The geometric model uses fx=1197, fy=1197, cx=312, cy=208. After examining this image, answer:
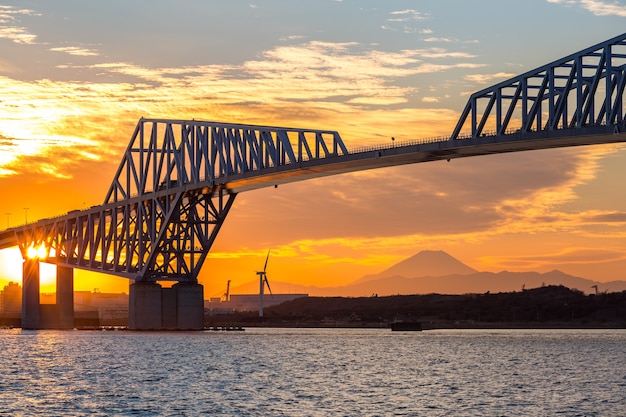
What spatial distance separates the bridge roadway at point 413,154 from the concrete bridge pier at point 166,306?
14.6 meters

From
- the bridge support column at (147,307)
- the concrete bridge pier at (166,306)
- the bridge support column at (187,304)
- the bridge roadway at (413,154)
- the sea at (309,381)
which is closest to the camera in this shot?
the sea at (309,381)

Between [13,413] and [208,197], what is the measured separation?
376ft

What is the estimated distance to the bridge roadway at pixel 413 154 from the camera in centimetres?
11969

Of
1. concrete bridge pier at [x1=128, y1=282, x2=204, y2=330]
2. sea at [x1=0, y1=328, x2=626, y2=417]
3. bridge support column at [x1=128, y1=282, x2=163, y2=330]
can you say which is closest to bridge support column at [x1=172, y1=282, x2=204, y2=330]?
concrete bridge pier at [x1=128, y1=282, x2=204, y2=330]

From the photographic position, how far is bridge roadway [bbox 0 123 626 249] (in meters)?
120

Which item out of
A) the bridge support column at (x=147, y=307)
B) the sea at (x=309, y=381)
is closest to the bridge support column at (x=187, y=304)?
the bridge support column at (x=147, y=307)

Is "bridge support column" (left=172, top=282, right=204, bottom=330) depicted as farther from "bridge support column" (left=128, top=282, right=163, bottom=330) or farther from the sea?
the sea

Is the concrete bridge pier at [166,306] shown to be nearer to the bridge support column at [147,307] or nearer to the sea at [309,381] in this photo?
the bridge support column at [147,307]

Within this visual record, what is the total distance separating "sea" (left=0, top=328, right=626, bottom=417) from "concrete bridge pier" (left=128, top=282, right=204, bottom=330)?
44821mm

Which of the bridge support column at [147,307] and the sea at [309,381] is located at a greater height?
the bridge support column at [147,307]

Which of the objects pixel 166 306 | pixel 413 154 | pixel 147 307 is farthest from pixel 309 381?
pixel 166 306

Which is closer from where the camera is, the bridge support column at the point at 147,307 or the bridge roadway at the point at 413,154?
the bridge roadway at the point at 413,154

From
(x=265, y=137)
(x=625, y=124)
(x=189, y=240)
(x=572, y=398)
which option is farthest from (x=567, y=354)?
(x=189, y=240)

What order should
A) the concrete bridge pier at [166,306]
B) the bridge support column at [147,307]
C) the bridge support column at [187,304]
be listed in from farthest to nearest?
the bridge support column at [187,304], the concrete bridge pier at [166,306], the bridge support column at [147,307]
